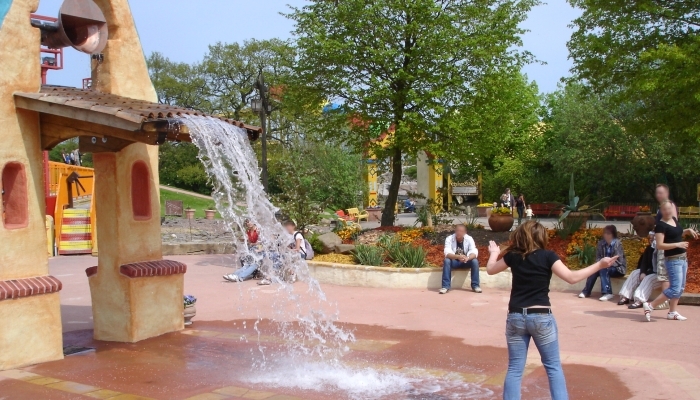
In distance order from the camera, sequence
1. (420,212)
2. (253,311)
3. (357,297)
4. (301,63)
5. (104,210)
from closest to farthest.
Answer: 1. (104,210)
2. (253,311)
3. (357,297)
4. (301,63)
5. (420,212)

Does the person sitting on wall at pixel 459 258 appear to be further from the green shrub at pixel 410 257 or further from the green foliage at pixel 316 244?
the green foliage at pixel 316 244

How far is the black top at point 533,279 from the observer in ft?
16.9

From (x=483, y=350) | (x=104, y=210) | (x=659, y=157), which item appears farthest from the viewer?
(x=659, y=157)

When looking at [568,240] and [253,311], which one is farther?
[568,240]

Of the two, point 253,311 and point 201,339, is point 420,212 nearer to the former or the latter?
point 253,311

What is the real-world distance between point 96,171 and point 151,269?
4.65ft

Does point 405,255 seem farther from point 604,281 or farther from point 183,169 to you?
point 183,169

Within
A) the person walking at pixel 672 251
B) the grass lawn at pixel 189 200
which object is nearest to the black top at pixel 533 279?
the person walking at pixel 672 251

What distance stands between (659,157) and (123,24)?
32071 mm

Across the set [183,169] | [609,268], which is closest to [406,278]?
[609,268]

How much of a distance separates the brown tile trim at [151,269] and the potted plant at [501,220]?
917 cm

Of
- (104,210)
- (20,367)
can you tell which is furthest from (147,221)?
(20,367)

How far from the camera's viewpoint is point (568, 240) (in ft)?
44.6

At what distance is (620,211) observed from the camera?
36.0m
